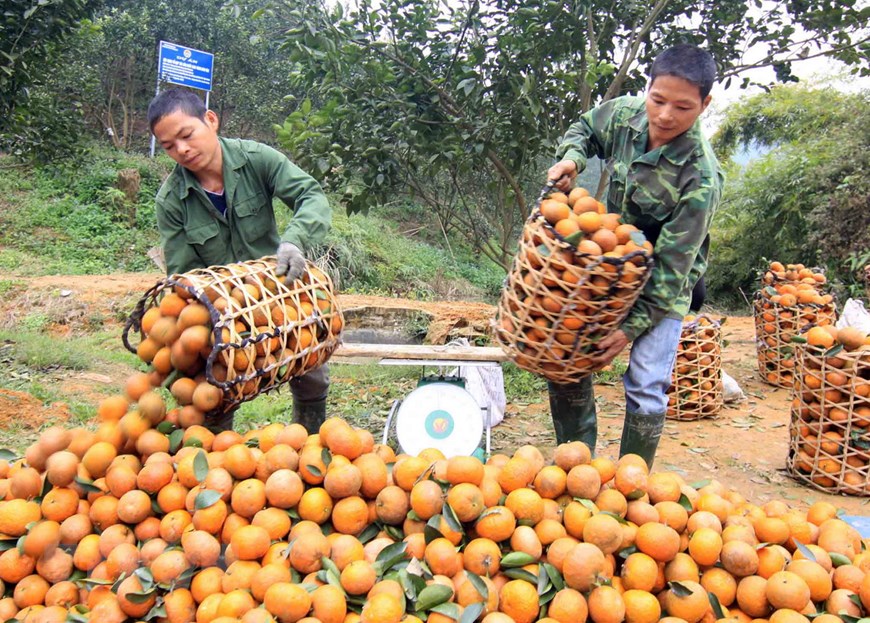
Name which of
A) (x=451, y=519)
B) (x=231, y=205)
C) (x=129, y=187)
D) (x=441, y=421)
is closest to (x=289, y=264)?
(x=231, y=205)

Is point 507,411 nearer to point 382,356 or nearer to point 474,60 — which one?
point 382,356

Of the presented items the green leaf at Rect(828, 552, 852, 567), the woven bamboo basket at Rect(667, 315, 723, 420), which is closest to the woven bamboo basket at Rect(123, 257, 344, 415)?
the green leaf at Rect(828, 552, 852, 567)

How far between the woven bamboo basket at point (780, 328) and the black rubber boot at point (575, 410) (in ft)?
9.89

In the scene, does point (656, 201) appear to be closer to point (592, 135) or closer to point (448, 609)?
point (592, 135)

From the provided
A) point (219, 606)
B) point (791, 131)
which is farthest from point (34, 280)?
point (791, 131)

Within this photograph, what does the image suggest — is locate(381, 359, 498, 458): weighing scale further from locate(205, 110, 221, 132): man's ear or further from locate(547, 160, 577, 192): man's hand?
locate(205, 110, 221, 132): man's ear

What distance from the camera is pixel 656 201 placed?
2428 mm

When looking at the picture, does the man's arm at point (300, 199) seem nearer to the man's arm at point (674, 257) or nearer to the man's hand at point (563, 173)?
the man's hand at point (563, 173)

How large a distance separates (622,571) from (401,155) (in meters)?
3.61

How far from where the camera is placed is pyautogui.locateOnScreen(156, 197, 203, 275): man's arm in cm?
269

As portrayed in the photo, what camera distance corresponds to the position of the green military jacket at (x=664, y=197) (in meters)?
2.31

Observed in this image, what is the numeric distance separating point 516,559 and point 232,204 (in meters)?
2.00

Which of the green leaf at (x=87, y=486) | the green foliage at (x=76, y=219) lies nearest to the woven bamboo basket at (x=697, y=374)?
the green leaf at (x=87, y=486)

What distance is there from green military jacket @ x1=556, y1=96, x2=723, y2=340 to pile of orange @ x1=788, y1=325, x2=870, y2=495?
130 cm
